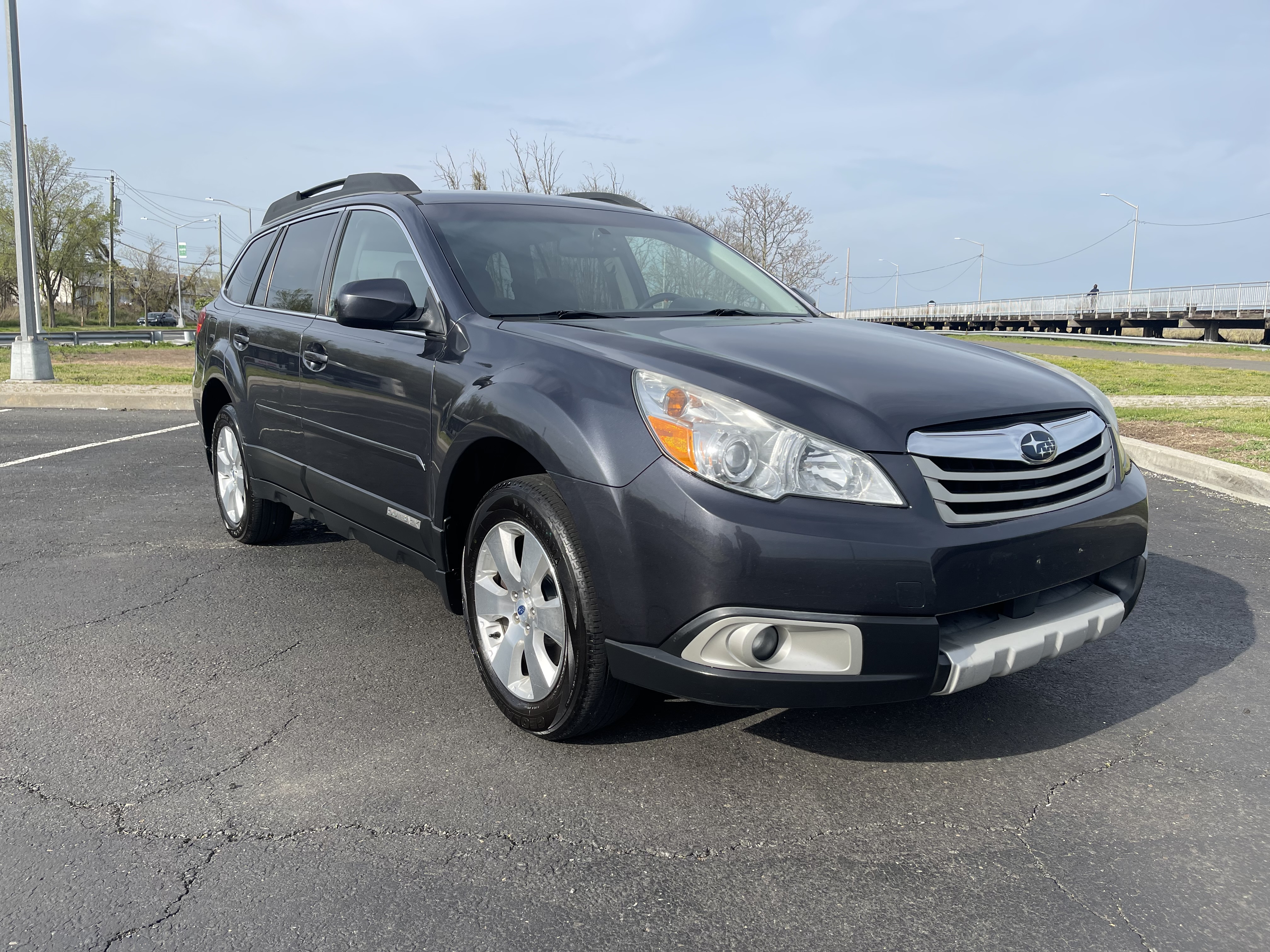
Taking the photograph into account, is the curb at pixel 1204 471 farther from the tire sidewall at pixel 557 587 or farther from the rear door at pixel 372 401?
the tire sidewall at pixel 557 587

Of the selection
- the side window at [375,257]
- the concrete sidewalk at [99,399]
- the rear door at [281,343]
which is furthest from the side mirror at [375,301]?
the concrete sidewalk at [99,399]

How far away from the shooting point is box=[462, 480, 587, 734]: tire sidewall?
291 cm

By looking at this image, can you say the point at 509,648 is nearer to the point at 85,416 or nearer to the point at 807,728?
the point at 807,728

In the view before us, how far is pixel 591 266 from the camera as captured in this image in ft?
13.7

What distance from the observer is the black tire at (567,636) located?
288 cm

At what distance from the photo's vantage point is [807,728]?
329 centimetres

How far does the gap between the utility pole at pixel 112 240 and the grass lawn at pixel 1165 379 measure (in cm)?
5845

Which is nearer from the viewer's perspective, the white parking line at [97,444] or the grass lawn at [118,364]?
the white parking line at [97,444]

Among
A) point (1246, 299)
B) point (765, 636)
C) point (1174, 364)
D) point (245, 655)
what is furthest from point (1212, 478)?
point (1246, 299)

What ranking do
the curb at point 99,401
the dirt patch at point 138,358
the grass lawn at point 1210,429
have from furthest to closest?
the dirt patch at point 138,358 → the curb at point 99,401 → the grass lawn at point 1210,429

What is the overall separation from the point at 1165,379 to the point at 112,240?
6357 cm

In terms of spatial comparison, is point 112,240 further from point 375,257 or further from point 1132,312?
point 375,257

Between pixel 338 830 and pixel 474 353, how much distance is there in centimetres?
157

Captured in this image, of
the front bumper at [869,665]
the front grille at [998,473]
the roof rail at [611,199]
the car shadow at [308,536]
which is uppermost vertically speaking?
the roof rail at [611,199]
